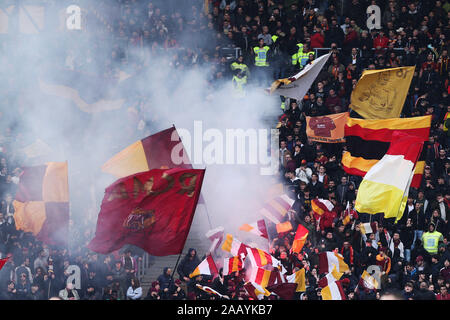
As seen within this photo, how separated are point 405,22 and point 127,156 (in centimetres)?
929

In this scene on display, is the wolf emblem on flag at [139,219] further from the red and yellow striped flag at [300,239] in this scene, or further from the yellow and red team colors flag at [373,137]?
the yellow and red team colors flag at [373,137]

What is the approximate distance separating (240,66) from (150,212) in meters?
8.19

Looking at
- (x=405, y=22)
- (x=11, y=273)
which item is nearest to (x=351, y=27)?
(x=405, y=22)

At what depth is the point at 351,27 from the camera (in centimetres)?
1931

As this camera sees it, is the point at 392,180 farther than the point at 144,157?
No

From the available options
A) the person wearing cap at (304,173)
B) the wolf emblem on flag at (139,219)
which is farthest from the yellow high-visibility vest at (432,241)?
the wolf emblem on flag at (139,219)

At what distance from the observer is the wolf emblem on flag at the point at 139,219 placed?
10727 millimetres

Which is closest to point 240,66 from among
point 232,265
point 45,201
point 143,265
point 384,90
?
point 384,90

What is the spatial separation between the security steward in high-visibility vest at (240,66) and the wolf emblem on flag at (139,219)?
8158 millimetres

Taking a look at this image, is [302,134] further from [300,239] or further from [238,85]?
[300,239]

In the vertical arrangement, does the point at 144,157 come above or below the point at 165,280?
above

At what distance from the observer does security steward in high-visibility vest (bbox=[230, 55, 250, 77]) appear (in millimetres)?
18422

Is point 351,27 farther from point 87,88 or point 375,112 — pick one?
point 87,88

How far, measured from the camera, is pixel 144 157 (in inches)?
525
